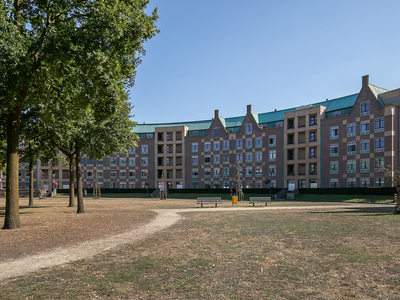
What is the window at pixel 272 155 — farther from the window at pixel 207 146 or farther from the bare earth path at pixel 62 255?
the bare earth path at pixel 62 255

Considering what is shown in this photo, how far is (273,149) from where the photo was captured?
69.6 metres

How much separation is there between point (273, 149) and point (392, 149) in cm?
2431

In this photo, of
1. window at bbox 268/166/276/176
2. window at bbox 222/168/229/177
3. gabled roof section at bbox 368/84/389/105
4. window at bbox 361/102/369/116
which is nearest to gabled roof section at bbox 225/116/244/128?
window at bbox 222/168/229/177

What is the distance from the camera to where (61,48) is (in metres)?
13.9

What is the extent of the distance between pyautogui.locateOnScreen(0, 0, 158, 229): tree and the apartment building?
98.9 ft

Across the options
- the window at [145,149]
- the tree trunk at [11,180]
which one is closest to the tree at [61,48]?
the tree trunk at [11,180]

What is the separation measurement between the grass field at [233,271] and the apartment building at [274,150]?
125 ft

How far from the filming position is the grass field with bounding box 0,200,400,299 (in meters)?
6.59

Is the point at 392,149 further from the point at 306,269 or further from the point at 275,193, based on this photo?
the point at 306,269

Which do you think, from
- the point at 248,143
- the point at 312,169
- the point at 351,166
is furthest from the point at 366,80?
the point at 248,143

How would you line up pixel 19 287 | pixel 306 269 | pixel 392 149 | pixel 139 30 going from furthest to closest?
pixel 392 149
pixel 139 30
pixel 306 269
pixel 19 287

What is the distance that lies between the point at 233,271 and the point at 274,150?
207 feet

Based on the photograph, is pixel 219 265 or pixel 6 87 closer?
pixel 219 265

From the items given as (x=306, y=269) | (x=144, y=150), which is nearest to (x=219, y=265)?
(x=306, y=269)
